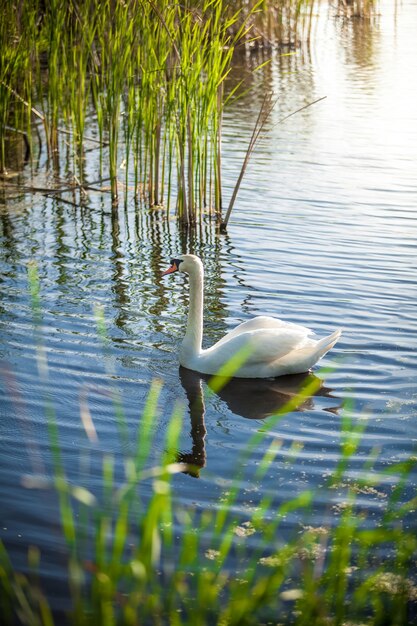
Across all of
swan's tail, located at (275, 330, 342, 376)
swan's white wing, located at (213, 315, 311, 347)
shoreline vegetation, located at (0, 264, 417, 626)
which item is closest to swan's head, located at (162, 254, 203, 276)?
swan's white wing, located at (213, 315, 311, 347)

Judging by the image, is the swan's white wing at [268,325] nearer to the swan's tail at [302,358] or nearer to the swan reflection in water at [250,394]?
the swan's tail at [302,358]

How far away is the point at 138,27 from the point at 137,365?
429cm

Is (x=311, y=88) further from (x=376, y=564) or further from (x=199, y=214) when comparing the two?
(x=376, y=564)

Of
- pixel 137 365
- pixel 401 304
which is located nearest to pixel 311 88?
pixel 401 304

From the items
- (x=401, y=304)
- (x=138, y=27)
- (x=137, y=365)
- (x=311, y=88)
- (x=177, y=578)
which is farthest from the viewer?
(x=311, y=88)

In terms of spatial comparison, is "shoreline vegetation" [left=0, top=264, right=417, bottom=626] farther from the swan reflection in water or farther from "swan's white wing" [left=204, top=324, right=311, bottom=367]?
"swan's white wing" [left=204, top=324, right=311, bottom=367]

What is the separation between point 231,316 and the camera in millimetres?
7902

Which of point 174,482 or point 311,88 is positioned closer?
point 174,482

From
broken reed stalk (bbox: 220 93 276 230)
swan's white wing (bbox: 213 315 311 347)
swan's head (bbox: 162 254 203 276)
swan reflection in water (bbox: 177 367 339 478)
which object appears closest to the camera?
swan reflection in water (bbox: 177 367 339 478)

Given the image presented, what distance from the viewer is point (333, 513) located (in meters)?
4.66

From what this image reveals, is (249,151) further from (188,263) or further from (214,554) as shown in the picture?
(214,554)

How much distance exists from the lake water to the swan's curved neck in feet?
0.69

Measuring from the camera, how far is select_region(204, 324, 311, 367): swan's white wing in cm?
644

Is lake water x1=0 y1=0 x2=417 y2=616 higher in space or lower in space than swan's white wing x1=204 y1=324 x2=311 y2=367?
lower
